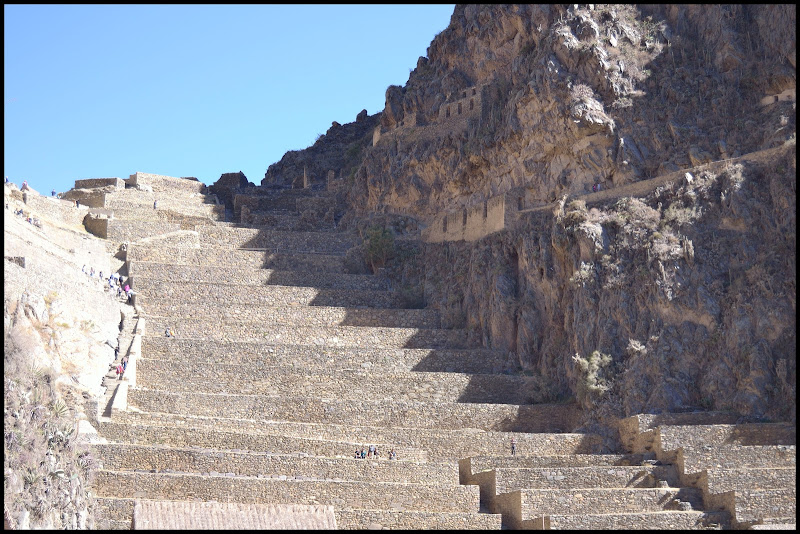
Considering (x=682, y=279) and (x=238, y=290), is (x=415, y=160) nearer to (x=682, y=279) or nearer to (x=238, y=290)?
(x=238, y=290)

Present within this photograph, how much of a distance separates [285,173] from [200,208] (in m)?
9.06

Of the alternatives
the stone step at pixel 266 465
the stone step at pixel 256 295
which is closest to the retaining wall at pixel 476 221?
the stone step at pixel 256 295

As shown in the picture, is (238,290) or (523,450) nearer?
(523,450)

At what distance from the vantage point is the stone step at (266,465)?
38375 mm

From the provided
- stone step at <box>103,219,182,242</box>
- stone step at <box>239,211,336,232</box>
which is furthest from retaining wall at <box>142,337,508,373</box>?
stone step at <box>239,211,336,232</box>

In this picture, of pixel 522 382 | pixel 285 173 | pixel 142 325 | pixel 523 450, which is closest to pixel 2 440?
pixel 142 325

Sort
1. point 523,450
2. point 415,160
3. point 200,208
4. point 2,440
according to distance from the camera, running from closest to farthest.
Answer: point 2,440
point 523,450
point 415,160
point 200,208

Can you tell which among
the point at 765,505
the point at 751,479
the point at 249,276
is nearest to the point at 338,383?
the point at 249,276

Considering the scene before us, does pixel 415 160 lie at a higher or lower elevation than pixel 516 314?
higher

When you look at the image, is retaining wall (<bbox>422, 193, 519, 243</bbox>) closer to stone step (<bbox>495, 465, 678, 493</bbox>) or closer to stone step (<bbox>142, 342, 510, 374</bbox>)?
stone step (<bbox>142, 342, 510, 374</bbox>)

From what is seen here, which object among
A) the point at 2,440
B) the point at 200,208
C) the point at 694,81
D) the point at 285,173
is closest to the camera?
the point at 2,440

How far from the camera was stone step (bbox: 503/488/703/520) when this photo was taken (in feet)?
126

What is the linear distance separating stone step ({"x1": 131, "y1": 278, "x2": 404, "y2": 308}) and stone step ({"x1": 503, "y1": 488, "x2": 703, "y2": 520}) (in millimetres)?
15378

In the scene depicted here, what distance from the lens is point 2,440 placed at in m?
35.2
